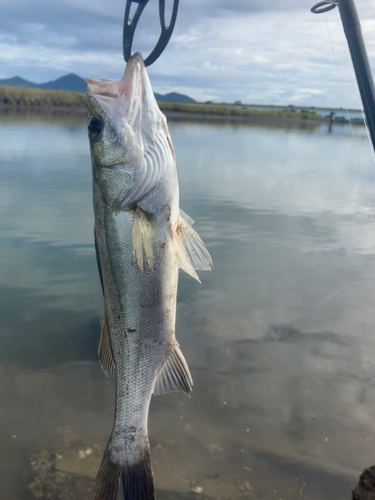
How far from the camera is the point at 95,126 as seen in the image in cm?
232

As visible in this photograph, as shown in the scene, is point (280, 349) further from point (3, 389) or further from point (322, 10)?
point (322, 10)

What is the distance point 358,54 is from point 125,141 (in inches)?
83.4

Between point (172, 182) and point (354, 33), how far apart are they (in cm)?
209

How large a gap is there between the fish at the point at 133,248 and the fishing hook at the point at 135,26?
0.87ft

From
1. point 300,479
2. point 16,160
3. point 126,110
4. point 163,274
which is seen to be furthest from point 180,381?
point 16,160

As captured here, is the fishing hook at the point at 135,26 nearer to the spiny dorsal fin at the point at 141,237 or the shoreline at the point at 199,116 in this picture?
the spiny dorsal fin at the point at 141,237

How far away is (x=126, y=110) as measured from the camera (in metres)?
2.31

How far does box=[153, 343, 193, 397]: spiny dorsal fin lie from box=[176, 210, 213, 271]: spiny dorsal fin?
497 millimetres

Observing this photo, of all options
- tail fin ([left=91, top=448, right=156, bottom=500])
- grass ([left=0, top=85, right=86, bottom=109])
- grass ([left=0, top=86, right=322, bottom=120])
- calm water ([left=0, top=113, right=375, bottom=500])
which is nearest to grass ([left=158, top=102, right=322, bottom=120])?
grass ([left=0, top=86, right=322, bottom=120])

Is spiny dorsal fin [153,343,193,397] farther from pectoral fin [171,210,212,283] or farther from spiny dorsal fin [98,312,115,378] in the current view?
pectoral fin [171,210,212,283]

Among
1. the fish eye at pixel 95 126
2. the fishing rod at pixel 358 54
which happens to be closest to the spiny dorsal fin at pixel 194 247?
the fish eye at pixel 95 126

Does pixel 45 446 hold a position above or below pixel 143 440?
below

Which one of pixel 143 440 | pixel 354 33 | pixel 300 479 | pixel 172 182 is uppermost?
pixel 354 33

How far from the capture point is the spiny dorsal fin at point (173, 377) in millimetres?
2471
